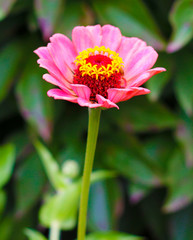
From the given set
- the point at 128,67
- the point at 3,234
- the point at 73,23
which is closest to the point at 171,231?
the point at 3,234

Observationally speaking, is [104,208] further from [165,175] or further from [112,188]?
[165,175]

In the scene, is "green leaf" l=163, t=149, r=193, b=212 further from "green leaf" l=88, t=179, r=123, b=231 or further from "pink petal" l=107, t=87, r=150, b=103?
"pink petal" l=107, t=87, r=150, b=103

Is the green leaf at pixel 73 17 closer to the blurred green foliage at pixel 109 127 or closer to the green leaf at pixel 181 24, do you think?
the blurred green foliage at pixel 109 127

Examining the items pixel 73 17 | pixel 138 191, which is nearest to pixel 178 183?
pixel 138 191

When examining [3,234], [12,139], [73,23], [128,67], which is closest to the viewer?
[128,67]

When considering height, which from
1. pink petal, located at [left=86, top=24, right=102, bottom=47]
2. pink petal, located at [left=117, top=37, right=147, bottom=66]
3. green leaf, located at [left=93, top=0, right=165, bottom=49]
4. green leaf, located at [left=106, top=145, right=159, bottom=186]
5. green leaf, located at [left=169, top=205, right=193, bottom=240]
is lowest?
green leaf, located at [left=169, top=205, right=193, bottom=240]

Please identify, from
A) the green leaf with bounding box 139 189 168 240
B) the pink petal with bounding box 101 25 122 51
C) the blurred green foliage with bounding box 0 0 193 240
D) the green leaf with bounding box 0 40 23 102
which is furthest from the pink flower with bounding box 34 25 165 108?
the green leaf with bounding box 139 189 168 240

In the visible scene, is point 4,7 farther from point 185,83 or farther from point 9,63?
point 185,83
